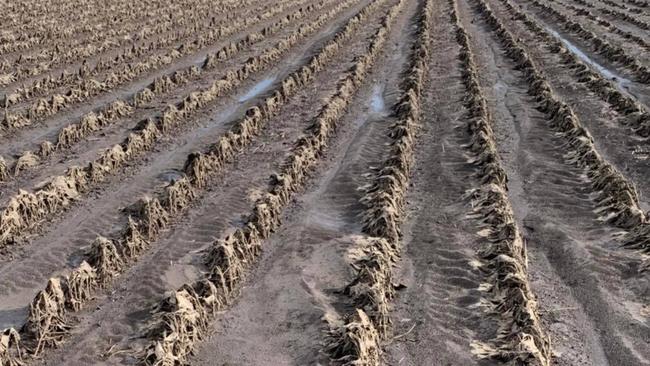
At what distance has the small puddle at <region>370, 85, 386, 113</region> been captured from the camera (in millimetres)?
17273

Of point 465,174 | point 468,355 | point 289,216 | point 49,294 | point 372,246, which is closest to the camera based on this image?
point 468,355

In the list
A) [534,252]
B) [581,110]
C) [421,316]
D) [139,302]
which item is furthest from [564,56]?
[139,302]

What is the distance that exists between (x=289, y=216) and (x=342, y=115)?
19.6 ft

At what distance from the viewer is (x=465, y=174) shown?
506 inches

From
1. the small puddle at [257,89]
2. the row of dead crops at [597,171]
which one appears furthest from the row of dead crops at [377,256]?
the small puddle at [257,89]

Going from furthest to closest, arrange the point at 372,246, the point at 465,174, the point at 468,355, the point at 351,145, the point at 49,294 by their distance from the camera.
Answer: the point at 351,145, the point at 465,174, the point at 372,246, the point at 49,294, the point at 468,355

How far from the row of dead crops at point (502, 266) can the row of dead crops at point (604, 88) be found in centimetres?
364

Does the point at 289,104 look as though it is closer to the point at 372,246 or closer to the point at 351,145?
the point at 351,145

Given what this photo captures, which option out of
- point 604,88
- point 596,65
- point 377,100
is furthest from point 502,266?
point 596,65

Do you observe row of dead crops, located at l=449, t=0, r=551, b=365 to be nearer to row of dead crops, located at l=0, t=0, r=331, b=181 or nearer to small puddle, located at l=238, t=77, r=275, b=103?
small puddle, located at l=238, t=77, r=275, b=103

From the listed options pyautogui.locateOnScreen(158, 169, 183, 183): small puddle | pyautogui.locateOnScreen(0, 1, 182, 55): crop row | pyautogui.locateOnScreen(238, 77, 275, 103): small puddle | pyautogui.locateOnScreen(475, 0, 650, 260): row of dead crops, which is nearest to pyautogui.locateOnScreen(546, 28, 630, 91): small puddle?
pyautogui.locateOnScreen(475, 0, 650, 260): row of dead crops

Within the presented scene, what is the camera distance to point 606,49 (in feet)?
77.0

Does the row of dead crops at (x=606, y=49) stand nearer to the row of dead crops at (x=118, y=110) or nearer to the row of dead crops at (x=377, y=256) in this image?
the row of dead crops at (x=377, y=256)

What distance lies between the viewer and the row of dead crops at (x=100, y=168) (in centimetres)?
1073
